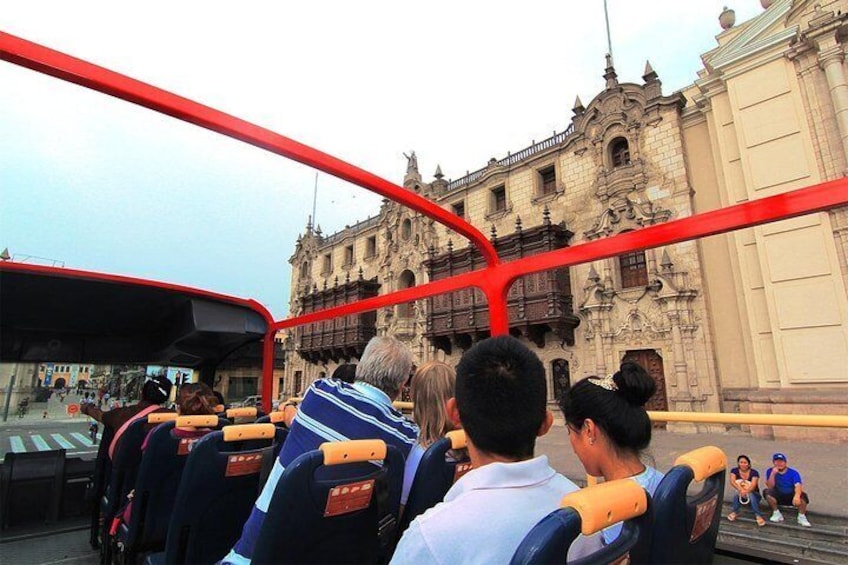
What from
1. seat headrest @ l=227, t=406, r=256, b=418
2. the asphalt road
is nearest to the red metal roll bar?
seat headrest @ l=227, t=406, r=256, b=418

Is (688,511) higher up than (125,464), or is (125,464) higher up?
(688,511)

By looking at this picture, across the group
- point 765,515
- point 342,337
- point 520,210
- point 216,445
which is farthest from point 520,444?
point 342,337

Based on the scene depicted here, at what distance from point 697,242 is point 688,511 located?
45.8 feet

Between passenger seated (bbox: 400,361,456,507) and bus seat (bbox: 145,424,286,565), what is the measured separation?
821mm

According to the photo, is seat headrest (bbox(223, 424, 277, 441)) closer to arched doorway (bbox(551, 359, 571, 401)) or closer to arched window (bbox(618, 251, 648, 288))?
arched window (bbox(618, 251, 648, 288))

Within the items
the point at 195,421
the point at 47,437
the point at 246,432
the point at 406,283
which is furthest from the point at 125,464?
the point at 406,283

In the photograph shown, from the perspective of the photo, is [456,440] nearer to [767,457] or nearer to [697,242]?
[767,457]

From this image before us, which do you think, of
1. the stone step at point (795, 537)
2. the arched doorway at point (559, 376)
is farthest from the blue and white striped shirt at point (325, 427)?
the arched doorway at point (559, 376)

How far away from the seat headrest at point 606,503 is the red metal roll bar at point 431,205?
1899mm

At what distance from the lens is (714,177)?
13.2 metres

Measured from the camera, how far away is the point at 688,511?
4.29ft

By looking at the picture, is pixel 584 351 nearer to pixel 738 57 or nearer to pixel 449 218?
pixel 738 57

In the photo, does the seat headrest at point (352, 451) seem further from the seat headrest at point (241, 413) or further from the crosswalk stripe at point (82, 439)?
the crosswalk stripe at point (82, 439)

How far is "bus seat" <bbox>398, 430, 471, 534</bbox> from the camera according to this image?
1679 millimetres
